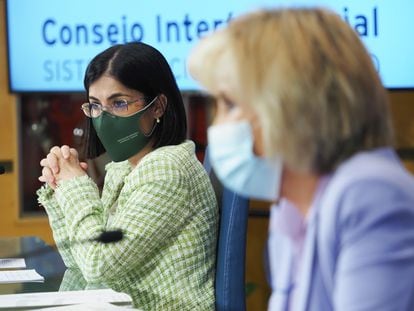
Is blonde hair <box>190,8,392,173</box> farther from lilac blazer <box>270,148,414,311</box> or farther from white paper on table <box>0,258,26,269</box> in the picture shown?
white paper on table <box>0,258,26,269</box>

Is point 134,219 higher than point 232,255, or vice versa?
point 134,219

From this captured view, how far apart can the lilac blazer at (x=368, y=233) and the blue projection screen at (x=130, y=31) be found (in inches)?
89.4

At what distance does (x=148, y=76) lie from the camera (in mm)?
2145

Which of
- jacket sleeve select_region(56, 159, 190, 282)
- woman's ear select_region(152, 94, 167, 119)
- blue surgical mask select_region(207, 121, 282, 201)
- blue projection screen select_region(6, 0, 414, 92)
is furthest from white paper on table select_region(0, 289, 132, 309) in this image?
blue projection screen select_region(6, 0, 414, 92)

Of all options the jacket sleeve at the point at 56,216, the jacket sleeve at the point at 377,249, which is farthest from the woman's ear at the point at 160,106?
the jacket sleeve at the point at 377,249

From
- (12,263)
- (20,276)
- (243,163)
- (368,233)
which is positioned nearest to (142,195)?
(20,276)

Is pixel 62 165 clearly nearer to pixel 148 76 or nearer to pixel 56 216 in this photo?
pixel 56 216

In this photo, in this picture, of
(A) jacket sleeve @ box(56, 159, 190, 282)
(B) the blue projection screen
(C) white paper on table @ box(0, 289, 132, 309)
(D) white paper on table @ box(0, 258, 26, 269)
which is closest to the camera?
(C) white paper on table @ box(0, 289, 132, 309)

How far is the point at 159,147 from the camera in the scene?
216 centimetres

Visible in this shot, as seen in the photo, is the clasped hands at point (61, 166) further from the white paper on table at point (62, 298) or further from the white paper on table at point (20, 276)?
the white paper on table at point (62, 298)

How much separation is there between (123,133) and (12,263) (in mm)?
475

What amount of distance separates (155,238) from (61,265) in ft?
1.58

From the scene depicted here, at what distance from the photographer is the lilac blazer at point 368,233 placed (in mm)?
996

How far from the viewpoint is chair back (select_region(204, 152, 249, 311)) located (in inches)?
78.5
